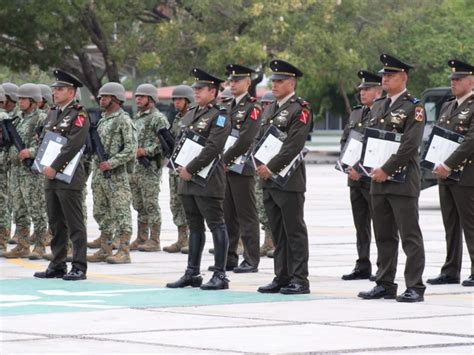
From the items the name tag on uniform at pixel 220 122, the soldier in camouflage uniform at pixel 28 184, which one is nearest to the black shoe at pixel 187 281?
the name tag on uniform at pixel 220 122

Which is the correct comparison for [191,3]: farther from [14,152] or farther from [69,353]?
[69,353]

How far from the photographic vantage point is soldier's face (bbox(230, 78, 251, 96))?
14297 millimetres

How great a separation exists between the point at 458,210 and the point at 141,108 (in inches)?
204

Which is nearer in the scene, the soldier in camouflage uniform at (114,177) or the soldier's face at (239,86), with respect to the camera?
the soldier's face at (239,86)

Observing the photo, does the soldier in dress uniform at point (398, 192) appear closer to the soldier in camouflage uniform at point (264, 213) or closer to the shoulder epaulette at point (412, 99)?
the shoulder epaulette at point (412, 99)

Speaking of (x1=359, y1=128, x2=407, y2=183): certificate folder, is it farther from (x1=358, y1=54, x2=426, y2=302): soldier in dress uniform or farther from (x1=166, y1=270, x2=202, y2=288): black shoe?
(x1=166, y1=270, x2=202, y2=288): black shoe

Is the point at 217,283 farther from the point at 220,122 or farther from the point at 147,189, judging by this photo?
the point at 147,189

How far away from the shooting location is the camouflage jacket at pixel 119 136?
50.6 feet

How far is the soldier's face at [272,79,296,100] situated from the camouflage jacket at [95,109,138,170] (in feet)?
10.8

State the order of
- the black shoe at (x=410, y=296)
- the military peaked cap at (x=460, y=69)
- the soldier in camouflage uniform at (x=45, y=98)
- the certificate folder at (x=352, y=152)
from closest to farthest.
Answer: the black shoe at (x=410, y=296) → the military peaked cap at (x=460, y=69) → the certificate folder at (x=352, y=152) → the soldier in camouflage uniform at (x=45, y=98)

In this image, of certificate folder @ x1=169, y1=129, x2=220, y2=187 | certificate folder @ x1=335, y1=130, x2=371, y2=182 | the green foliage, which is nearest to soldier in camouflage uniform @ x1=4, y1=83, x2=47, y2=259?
certificate folder @ x1=169, y1=129, x2=220, y2=187

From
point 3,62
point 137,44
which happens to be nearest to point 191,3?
point 137,44

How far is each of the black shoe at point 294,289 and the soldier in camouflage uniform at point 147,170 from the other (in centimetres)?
503

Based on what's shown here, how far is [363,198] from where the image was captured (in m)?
14.1
